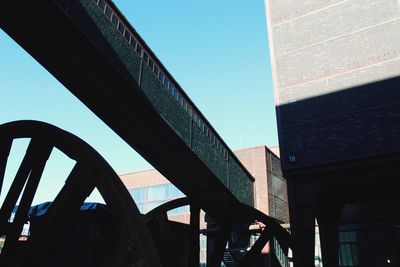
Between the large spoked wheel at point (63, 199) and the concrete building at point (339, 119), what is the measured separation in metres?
8.08

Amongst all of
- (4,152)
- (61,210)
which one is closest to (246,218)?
(4,152)

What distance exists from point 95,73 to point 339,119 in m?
7.94

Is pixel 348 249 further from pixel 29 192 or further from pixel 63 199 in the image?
pixel 63 199

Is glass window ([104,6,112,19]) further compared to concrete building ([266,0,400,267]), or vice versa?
concrete building ([266,0,400,267])

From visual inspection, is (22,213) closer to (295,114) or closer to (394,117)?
(295,114)

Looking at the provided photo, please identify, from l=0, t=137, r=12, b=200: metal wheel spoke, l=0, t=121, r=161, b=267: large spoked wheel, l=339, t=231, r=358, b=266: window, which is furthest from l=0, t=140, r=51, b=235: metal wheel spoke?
l=339, t=231, r=358, b=266: window

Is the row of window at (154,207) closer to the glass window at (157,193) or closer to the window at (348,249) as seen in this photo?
the glass window at (157,193)

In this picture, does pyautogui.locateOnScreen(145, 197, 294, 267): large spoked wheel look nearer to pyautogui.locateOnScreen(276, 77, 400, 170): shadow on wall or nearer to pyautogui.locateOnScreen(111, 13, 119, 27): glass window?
pyautogui.locateOnScreen(276, 77, 400, 170): shadow on wall

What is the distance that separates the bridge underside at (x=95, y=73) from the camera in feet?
23.2

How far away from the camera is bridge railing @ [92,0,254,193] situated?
940 cm

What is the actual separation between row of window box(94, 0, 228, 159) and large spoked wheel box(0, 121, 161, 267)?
416 centimetres

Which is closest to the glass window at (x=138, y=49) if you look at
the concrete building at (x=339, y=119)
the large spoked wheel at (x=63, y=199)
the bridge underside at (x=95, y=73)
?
the bridge underside at (x=95, y=73)

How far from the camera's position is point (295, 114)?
1263 cm

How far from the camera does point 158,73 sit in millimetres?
11281
